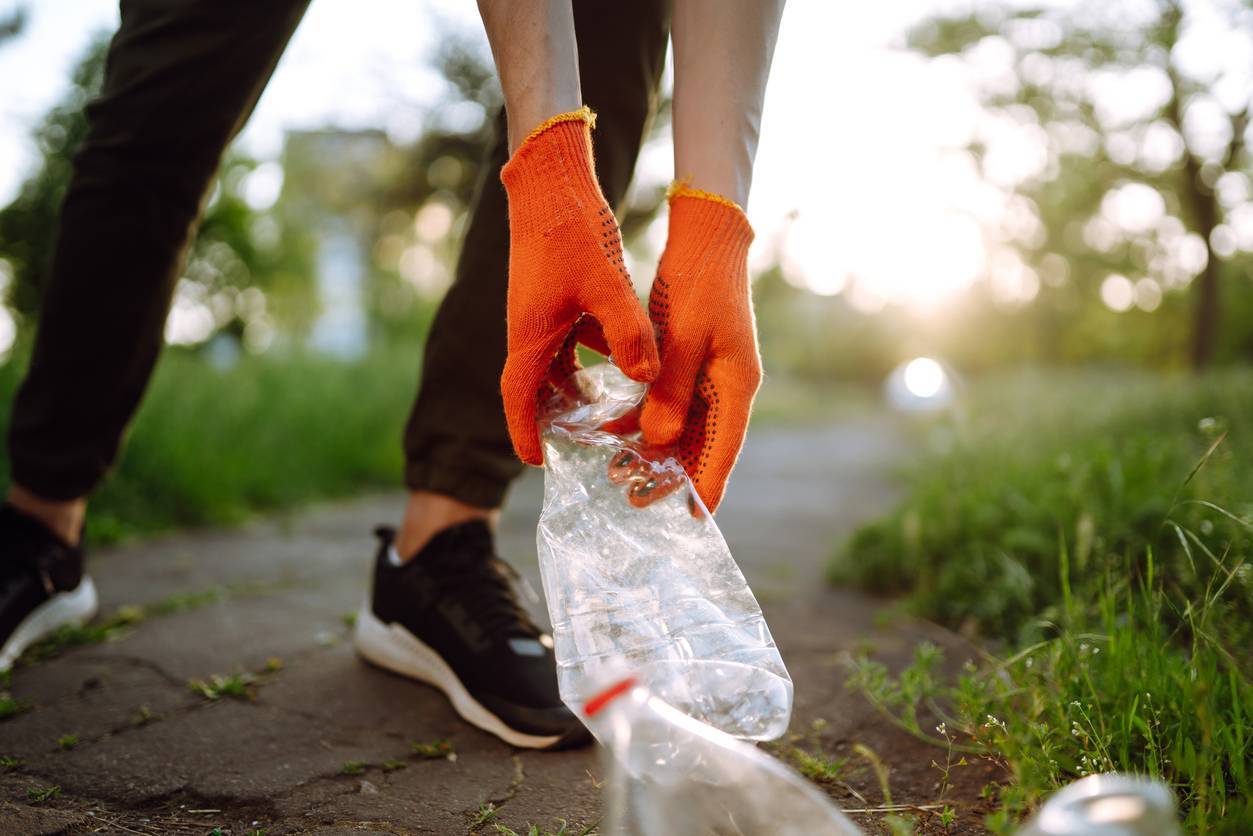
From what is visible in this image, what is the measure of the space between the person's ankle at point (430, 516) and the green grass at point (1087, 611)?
29.2 inches

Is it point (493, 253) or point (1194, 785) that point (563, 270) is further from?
point (1194, 785)

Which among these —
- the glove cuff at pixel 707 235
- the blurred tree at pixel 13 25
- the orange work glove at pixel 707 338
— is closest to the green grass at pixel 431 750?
the orange work glove at pixel 707 338

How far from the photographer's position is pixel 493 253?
1604mm

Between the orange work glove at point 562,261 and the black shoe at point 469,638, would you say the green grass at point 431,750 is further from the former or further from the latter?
the orange work glove at point 562,261

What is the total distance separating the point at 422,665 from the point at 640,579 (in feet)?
2.13

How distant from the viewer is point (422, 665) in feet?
5.08

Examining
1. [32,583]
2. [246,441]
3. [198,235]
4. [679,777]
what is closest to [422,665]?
[32,583]

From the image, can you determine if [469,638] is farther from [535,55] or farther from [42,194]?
[42,194]

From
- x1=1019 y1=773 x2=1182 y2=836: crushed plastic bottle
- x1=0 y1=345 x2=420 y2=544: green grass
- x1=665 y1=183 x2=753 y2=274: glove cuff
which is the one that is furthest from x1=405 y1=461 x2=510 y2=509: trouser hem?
x1=0 y1=345 x2=420 y2=544: green grass

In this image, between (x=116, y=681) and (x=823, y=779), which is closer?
(x=823, y=779)

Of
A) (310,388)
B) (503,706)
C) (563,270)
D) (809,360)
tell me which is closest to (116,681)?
(503,706)

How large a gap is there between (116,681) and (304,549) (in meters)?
1.33

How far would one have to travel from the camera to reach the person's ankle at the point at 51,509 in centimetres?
171

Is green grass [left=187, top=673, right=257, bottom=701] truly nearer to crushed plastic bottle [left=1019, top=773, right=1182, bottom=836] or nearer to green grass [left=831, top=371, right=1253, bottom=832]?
green grass [left=831, top=371, right=1253, bottom=832]
